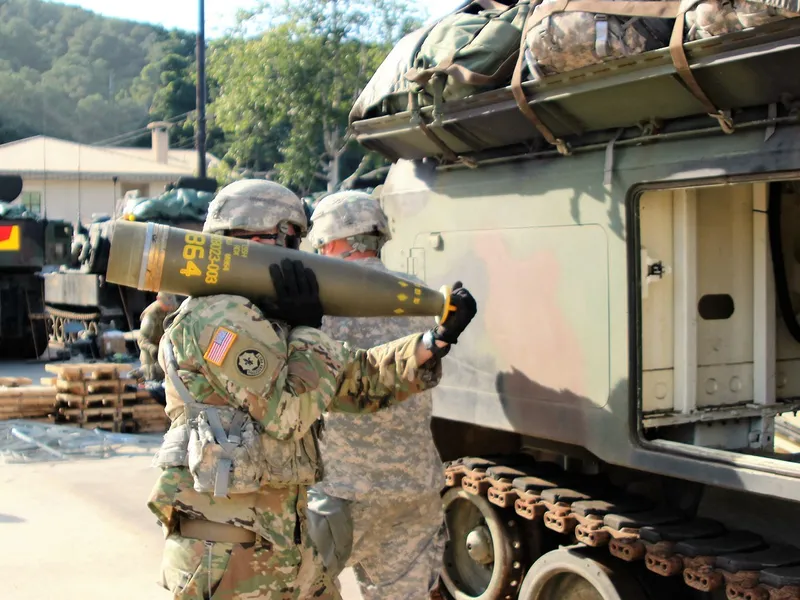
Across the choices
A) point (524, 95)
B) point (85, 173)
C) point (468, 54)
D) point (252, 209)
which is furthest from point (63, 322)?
point (85, 173)

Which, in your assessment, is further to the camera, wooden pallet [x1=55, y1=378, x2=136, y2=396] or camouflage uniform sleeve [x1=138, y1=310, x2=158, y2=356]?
wooden pallet [x1=55, y1=378, x2=136, y2=396]

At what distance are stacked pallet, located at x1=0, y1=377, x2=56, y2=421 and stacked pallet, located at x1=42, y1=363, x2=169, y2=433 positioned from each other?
98 mm

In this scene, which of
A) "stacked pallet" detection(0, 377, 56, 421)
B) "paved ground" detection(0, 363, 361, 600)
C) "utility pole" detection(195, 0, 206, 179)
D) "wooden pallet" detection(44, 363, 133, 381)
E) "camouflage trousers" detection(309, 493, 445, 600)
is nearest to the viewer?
"camouflage trousers" detection(309, 493, 445, 600)

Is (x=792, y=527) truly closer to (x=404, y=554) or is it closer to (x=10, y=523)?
(x=404, y=554)

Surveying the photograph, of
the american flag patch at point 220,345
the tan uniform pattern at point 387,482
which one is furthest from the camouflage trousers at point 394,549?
the american flag patch at point 220,345

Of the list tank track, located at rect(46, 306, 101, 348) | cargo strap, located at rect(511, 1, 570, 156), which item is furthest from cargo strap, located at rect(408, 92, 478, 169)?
tank track, located at rect(46, 306, 101, 348)

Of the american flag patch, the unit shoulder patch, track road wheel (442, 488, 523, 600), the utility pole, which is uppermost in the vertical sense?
the utility pole

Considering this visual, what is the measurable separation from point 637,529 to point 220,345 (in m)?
1.71

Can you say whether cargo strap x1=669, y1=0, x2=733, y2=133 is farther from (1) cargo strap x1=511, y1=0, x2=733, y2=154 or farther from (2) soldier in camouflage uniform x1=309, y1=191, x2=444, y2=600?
(2) soldier in camouflage uniform x1=309, y1=191, x2=444, y2=600

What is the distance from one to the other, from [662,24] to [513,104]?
27.7 inches

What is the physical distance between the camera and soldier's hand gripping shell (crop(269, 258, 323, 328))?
3.22 meters

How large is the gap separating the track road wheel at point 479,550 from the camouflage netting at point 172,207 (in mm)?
9719

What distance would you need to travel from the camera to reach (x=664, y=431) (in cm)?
429

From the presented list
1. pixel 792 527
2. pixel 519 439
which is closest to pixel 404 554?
pixel 519 439
